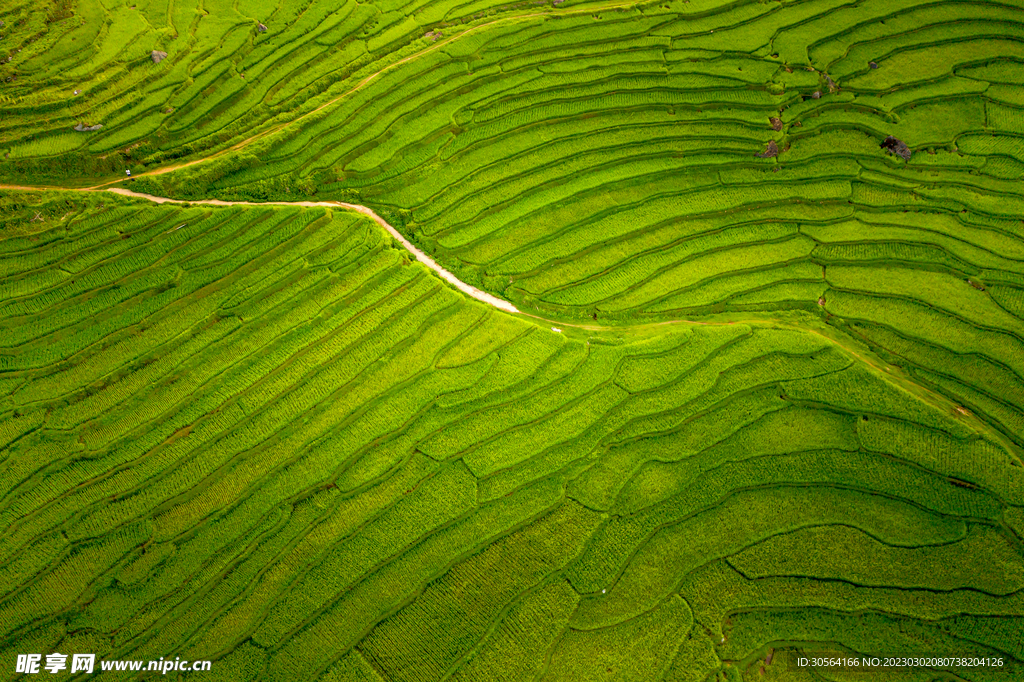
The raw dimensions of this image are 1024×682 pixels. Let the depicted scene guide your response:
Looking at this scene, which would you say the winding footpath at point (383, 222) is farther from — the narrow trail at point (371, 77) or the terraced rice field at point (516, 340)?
the narrow trail at point (371, 77)

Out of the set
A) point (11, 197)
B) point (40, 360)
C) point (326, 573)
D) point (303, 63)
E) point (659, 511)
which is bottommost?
point (326, 573)

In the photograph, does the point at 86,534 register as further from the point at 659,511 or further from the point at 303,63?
the point at 303,63

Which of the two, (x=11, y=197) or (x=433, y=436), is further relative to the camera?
(x=11, y=197)

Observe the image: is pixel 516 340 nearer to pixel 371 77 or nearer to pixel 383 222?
pixel 383 222

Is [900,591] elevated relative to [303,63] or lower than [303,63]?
lower

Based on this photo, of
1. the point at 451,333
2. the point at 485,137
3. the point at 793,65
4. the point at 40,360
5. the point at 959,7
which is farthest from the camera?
the point at 959,7

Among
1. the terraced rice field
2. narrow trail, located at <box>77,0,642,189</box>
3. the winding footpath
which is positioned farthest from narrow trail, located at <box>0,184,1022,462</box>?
narrow trail, located at <box>77,0,642,189</box>

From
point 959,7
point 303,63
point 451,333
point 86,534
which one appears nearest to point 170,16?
point 303,63

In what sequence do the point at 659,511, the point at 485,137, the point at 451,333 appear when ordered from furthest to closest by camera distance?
the point at 485,137
the point at 451,333
the point at 659,511
